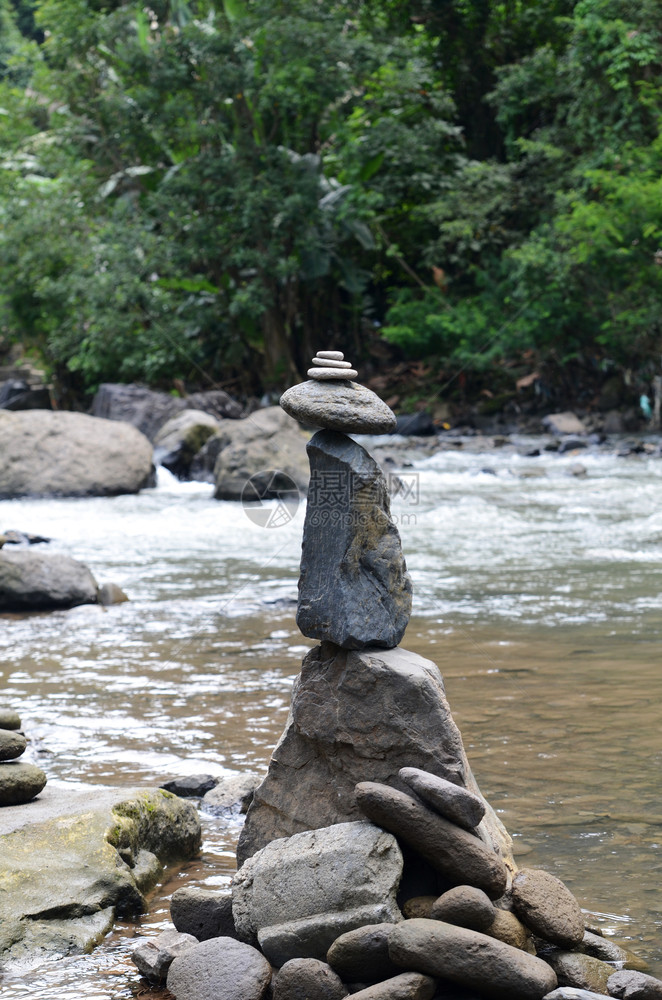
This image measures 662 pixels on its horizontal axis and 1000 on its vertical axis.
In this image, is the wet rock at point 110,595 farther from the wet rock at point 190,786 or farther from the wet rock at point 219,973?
the wet rock at point 219,973

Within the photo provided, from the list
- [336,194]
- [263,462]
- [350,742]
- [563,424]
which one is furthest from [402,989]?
[336,194]

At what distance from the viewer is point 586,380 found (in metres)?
24.5

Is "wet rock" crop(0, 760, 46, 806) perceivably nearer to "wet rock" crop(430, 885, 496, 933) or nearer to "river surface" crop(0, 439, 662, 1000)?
"river surface" crop(0, 439, 662, 1000)

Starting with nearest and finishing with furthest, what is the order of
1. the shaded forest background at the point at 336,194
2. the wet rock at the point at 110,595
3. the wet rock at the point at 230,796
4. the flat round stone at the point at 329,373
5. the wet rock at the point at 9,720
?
the flat round stone at the point at 329,373
the wet rock at the point at 230,796
the wet rock at the point at 9,720
the wet rock at the point at 110,595
the shaded forest background at the point at 336,194

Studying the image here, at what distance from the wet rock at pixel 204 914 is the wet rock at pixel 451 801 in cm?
73

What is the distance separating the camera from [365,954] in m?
2.95

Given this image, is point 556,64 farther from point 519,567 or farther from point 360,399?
point 360,399

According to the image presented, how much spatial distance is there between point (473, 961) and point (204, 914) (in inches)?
38.0

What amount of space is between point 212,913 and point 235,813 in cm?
107

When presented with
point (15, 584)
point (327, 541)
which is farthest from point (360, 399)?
point (15, 584)

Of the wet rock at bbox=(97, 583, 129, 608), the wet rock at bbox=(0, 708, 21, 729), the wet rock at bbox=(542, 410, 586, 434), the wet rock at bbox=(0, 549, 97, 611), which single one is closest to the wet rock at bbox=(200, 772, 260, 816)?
the wet rock at bbox=(0, 708, 21, 729)

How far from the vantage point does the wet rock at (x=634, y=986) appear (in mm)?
2834

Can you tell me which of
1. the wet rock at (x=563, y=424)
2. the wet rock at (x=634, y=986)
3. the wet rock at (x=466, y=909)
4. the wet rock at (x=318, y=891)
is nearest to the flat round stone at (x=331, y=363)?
the wet rock at (x=318, y=891)

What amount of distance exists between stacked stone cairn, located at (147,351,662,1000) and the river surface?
299 mm
